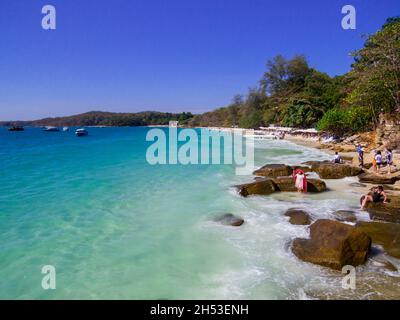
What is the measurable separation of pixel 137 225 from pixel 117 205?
10.4 feet

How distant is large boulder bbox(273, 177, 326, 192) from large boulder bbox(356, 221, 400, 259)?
16.0 feet

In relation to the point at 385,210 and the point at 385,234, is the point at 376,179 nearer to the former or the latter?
the point at 385,210

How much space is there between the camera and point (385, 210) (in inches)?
406

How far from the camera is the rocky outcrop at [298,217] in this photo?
1016 centimetres

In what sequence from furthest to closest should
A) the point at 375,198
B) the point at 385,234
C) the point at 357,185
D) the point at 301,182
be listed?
the point at 357,185, the point at 301,182, the point at 375,198, the point at 385,234

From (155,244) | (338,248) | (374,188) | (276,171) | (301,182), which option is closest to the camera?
(338,248)

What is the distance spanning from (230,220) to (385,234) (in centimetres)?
495

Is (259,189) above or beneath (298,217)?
above

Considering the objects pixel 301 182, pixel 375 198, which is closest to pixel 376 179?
pixel 301 182

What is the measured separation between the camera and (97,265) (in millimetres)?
8344

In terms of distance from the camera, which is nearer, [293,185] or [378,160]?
[293,185]

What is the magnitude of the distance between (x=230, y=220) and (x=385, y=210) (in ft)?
17.8

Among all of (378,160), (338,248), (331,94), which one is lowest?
(338,248)
